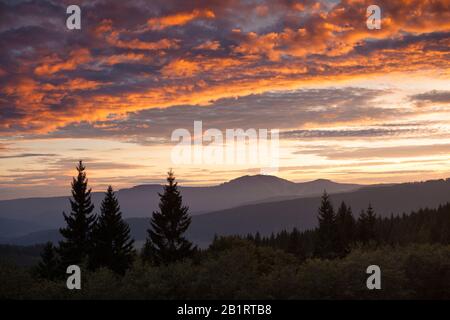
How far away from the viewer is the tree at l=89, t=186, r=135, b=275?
57.0 m

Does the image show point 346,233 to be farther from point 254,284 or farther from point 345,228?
point 254,284

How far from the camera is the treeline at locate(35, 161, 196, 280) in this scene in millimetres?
56469

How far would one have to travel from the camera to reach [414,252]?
36.3m

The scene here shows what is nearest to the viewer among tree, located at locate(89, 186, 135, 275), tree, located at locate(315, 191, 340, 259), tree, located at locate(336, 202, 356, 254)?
tree, located at locate(89, 186, 135, 275)

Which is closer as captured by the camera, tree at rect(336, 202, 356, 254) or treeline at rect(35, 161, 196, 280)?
treeline at rect(35, 161, 196, 280)

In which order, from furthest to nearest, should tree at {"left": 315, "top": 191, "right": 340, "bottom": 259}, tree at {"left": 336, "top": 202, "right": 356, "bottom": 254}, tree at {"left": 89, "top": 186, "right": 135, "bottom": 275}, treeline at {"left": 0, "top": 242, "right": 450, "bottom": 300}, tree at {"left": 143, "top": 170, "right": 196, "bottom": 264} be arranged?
tree at {"left": 336, "top": 202, "right": 356, "bottom": 254}
tree at {"left": 315, "top": 191, "right": 340, "bottom": 259}
tree at {"left": 89, "top": 186, "right": 135, "bottom": 275}
tree at {"left": 143, "top": 170, "right": 196, "bottom": 264}
treeline at {"left": 0, "top": 242, "right": 450, "bottom": 300}

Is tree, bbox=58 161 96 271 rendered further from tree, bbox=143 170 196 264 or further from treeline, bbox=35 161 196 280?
tree, bbox=143 170 196 264

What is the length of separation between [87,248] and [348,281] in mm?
36840

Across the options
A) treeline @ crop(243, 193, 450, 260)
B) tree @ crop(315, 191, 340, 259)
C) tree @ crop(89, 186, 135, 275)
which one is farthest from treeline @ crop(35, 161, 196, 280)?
tree @ crop(315, 191, 340, 259)

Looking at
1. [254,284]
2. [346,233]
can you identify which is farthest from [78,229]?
[346,233]

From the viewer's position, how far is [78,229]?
193ft

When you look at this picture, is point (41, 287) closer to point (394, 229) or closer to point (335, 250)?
point (335, 250)

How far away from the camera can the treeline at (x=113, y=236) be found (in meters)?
56.5

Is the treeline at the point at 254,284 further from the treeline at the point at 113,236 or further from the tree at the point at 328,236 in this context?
the tree at the point at 328,236
